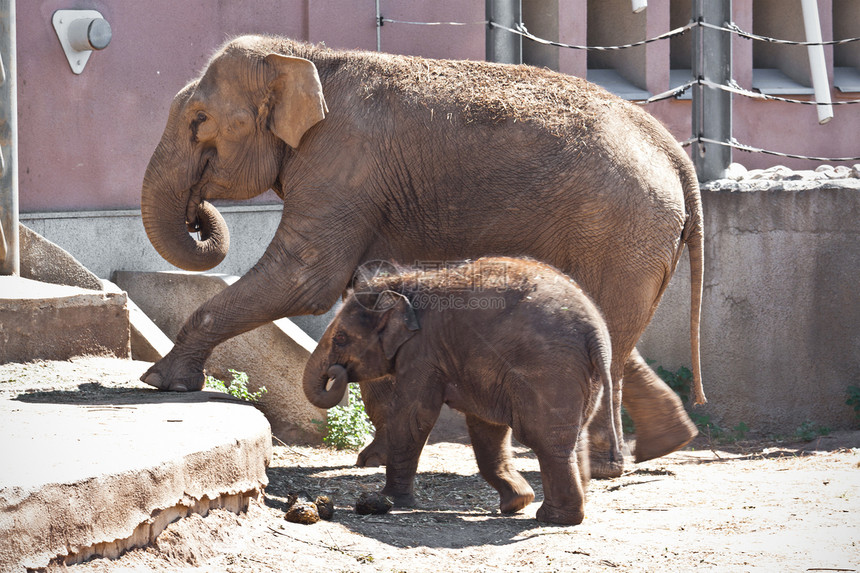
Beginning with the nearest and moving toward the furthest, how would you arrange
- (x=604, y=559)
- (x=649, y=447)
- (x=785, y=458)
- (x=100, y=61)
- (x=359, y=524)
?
(x=604, y=559) → (x=359, y=524) → (x=649, y=447) → (x=785, y=458) → (x=100, y=61)

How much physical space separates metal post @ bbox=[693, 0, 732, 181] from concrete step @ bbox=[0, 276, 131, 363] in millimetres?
4846

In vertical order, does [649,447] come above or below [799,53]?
below

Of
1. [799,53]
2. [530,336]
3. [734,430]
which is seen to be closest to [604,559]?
[530,336]

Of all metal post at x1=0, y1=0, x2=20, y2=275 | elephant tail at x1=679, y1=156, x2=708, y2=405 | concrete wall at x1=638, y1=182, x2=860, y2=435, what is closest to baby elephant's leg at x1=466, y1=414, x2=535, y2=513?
elephant tail at x1=679, y1=156, x2=708, y2=405

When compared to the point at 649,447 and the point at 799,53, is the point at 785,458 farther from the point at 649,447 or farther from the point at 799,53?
the point at 799,53

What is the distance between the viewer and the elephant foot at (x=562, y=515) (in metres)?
4.98

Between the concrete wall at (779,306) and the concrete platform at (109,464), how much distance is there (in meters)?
4.75

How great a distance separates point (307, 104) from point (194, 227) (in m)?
1.11

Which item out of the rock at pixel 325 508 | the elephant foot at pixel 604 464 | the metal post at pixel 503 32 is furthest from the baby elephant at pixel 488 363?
the metal post at pixel 503 32

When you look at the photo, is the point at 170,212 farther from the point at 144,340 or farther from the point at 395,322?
the point at 395,322

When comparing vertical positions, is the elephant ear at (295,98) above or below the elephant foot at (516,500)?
above

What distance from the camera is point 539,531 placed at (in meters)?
4.86

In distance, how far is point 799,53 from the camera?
14258mm

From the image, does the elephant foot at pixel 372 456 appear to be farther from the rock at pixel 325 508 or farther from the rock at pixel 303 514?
the rock at pixel 303 514
